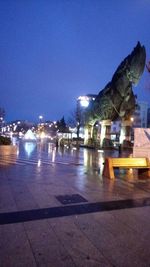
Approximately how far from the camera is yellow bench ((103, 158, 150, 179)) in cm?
1038

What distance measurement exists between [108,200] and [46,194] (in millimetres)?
1694

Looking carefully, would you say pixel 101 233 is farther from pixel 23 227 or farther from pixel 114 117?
pixel 114 117

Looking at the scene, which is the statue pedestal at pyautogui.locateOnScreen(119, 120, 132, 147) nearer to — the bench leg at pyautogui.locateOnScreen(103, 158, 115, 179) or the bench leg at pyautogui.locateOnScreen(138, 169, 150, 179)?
the bench leg at pyautogui.locateOnScreen(138, 169, 150, 179)

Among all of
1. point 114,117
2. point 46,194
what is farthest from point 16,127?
point 46,194

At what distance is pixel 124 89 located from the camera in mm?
37250

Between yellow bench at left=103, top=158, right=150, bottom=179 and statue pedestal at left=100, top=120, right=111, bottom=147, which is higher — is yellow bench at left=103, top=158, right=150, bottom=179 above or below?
below

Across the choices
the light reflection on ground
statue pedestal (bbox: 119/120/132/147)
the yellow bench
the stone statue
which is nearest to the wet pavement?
the yellow bench

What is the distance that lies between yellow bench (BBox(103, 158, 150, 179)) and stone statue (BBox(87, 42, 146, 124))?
26536mm

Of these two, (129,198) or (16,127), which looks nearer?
(129,198)

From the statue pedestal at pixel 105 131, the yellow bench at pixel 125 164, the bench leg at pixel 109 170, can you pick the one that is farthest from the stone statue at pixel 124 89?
the bench leg at pixel 109 170

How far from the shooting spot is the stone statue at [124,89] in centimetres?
3622

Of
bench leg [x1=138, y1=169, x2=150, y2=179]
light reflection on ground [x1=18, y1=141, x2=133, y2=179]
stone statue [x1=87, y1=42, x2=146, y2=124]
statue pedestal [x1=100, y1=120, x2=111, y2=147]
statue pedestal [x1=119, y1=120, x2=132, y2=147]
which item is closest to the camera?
bench leg [x1=138, y1=169, x2=150, y2=179]

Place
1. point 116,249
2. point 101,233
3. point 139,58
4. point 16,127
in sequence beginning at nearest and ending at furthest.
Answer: point 116,249 → point 101,233 → point 139,58 → point 16,127

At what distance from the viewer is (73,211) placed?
5.82 m
